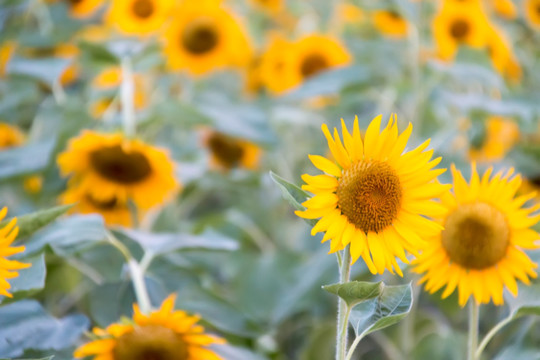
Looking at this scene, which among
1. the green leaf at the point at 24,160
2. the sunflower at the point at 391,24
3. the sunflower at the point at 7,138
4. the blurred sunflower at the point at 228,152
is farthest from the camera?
the sunflower at the point at 391,24

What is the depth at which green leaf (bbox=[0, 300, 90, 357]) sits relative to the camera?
53 centimetres

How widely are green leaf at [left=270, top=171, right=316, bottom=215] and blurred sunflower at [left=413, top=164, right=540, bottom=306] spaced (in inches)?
5.1

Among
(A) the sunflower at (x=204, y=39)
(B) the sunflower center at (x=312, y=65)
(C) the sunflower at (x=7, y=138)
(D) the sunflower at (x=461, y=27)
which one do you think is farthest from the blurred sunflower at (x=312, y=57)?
(C) the sunflower at (x=7, y=138)

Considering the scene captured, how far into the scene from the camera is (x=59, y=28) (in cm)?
129

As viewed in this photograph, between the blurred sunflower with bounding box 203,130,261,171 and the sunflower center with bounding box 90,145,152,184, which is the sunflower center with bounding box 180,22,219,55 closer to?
the blurred sunflower with bounding box 203,130,261,171

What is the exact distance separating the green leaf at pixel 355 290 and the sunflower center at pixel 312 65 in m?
0.97

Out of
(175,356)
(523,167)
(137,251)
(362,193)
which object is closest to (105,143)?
(137,251)

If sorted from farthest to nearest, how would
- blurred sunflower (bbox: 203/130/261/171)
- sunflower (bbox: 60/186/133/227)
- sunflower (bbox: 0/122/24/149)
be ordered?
1. blurred sunflower (bbox: 203/130/261/171)
2. sunflower (bbox: 0/122/24/149)
3. sunflower (bbox: 60/186/133/227)

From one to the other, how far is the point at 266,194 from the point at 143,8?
0.40 meters

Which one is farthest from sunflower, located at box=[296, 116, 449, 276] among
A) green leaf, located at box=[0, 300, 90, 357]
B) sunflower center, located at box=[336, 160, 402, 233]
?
green leaf, located at box=[0, 300, 90, 357]

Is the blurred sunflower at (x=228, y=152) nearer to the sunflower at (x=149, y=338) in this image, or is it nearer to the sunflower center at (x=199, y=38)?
the sunflower center at (x=199, y=38)

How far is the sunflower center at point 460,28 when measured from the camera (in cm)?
127

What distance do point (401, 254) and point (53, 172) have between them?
62cm

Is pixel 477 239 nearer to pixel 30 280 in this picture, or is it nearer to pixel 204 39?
pixel 30 280
